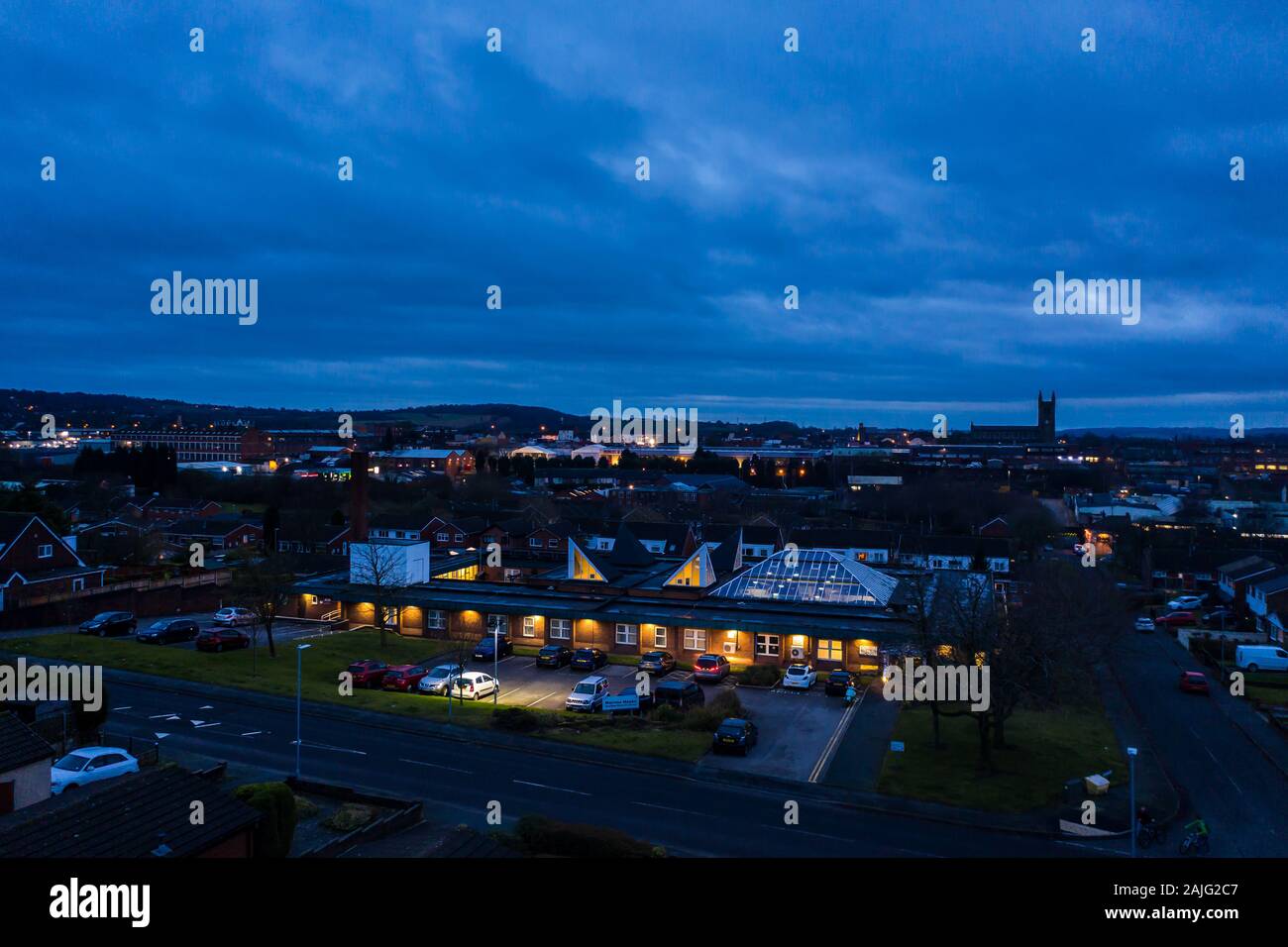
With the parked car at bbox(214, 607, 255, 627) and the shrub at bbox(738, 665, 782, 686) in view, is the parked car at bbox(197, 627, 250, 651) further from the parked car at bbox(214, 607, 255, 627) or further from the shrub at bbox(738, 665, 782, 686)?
the shrub at bbox(738, 665, 782, 686)

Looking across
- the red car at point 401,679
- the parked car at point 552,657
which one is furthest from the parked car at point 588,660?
the red car at point 401,679

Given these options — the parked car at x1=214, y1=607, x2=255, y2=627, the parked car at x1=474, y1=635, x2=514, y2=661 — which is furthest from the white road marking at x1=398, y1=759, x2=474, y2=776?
the parked car at x1=214, y1=607, x2=255, y2=627

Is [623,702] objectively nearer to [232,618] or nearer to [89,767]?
[89,767]

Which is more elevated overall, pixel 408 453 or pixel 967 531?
pixel 408 453

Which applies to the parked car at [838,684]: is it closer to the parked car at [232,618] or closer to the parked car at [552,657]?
the parked car at [552,657]
